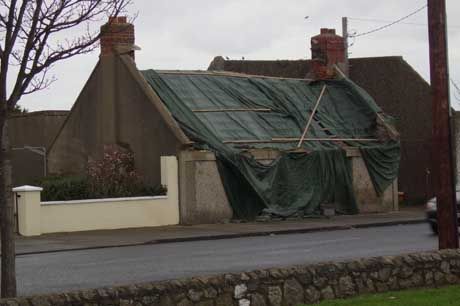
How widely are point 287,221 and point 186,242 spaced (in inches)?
272

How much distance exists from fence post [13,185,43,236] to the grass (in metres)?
17.0

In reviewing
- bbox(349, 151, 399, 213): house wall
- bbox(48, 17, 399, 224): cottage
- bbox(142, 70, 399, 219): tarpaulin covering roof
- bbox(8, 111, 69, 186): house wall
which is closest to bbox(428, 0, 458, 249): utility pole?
bbox(48, 17, 399, 224): cottage

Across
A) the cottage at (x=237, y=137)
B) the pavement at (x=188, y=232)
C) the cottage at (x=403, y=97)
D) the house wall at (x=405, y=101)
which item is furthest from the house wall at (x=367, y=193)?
the house wall at (x=405, y=101)

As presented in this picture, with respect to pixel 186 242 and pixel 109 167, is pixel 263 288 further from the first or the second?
pixel 109 167

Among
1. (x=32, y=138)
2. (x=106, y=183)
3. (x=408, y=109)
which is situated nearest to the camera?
(x=106, y=183)

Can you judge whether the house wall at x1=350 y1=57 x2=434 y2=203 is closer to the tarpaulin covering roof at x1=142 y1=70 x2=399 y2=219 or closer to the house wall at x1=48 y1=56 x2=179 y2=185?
the tarpaulin covering roof at x1=142 y1=70 x2=399 y2=219

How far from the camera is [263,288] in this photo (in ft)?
32.4

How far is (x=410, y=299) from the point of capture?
33.3 feet

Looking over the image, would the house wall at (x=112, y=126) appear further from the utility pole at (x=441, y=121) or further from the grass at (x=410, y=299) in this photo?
the grass at (x=410, y=299)

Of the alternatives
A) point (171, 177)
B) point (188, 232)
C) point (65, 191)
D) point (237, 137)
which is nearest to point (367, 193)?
point (237, 137)

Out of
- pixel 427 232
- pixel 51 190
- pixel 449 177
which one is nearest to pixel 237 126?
pixel 51 190

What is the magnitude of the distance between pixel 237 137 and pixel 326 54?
8178 mm

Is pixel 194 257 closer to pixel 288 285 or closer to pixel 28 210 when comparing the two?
pixel 28 210

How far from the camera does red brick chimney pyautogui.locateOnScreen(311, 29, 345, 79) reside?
37750mm
